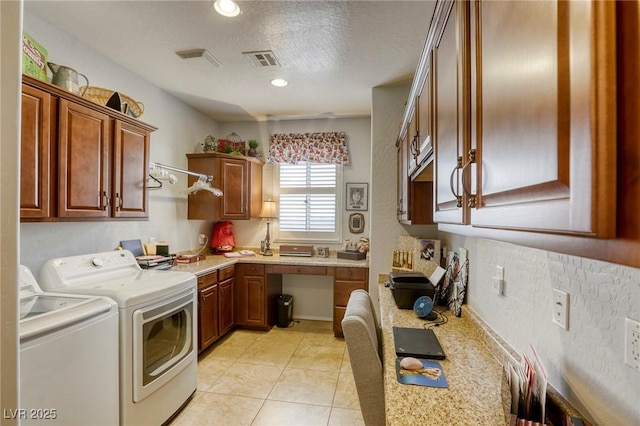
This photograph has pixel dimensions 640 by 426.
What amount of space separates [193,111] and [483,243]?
3574mm

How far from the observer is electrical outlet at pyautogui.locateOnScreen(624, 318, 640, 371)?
2.19 ft

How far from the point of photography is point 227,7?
1.85m

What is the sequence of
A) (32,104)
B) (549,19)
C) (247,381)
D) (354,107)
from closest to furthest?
(549,19)
(32,104)
(247,381)
(354,107)

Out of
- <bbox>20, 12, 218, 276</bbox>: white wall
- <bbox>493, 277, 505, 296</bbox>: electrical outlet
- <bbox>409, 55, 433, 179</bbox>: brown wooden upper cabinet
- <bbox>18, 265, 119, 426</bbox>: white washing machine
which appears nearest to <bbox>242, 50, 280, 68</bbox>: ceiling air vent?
<bbox>20, 12, 218, 276</bbox>: white wall

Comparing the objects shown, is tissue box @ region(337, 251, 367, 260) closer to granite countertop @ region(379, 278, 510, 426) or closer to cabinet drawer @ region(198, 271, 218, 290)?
cabinet drawer @ region(198, 271, 218, 290)

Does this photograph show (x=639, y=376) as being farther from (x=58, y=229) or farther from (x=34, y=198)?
(x=58, y=229)

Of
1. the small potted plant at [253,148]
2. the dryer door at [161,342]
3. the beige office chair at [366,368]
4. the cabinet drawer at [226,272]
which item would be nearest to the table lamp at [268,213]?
the cabinet drawer at [226,272]

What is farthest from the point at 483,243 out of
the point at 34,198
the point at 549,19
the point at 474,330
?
the point at 34,198

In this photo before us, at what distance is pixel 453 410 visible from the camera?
953 mm

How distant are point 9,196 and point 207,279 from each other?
2.52 meters

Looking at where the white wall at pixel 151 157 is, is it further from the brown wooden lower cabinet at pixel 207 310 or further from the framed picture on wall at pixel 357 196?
the framed picture on wall at pixel 357 196

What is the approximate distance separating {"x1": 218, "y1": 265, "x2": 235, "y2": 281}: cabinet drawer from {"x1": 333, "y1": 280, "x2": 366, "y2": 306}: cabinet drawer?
124 cm

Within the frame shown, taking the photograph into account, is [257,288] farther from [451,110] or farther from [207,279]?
[451,110]

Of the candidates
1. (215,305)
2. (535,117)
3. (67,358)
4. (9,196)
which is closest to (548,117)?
(535,117)
